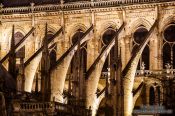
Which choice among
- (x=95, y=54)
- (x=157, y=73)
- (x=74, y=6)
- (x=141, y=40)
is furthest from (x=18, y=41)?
(x=157, y=73)

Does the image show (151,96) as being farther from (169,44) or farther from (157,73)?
(169,44)

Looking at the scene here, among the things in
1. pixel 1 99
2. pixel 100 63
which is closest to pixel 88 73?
pixel 100 63

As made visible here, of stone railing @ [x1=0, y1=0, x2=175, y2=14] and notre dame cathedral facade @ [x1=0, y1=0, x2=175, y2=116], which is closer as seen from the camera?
notre dame cathedral facade @ [x1=0, y1=0, x2=175, y2=116]

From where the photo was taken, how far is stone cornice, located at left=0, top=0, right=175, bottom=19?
37.0 meters

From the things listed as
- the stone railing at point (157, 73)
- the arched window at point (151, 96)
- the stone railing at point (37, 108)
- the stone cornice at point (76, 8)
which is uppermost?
the stone cornice at point (76, 8)

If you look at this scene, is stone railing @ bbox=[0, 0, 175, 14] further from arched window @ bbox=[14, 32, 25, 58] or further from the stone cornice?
arched window @ bbox=[14, 32, 25, 58]

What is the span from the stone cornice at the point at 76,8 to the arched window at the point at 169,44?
1.90 metres

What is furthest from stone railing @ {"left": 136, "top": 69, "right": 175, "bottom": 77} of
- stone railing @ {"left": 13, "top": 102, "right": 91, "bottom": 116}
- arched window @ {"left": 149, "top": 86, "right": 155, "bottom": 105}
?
stone railing @ {"left": 13, "top": 102, "right": 91, "bottom": 116}

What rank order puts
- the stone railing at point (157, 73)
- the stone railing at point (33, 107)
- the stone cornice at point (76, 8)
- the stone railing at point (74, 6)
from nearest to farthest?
the stone railing at point (33, 107) < the stone railing at point (157, 73) < the stone cornice at point (76, 8) < the stone railing at point (74, 6)

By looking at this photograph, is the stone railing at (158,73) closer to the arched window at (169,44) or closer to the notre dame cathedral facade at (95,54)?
the notre dame cathedral facade at (95,54)

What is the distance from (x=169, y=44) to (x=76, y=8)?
25.3 feet

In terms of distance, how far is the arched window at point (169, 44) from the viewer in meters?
36.3

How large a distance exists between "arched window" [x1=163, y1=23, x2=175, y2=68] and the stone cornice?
6.24ft

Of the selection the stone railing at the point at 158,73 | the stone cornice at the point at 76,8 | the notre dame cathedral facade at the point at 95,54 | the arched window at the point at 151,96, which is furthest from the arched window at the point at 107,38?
the arched window at the point at 151,96
